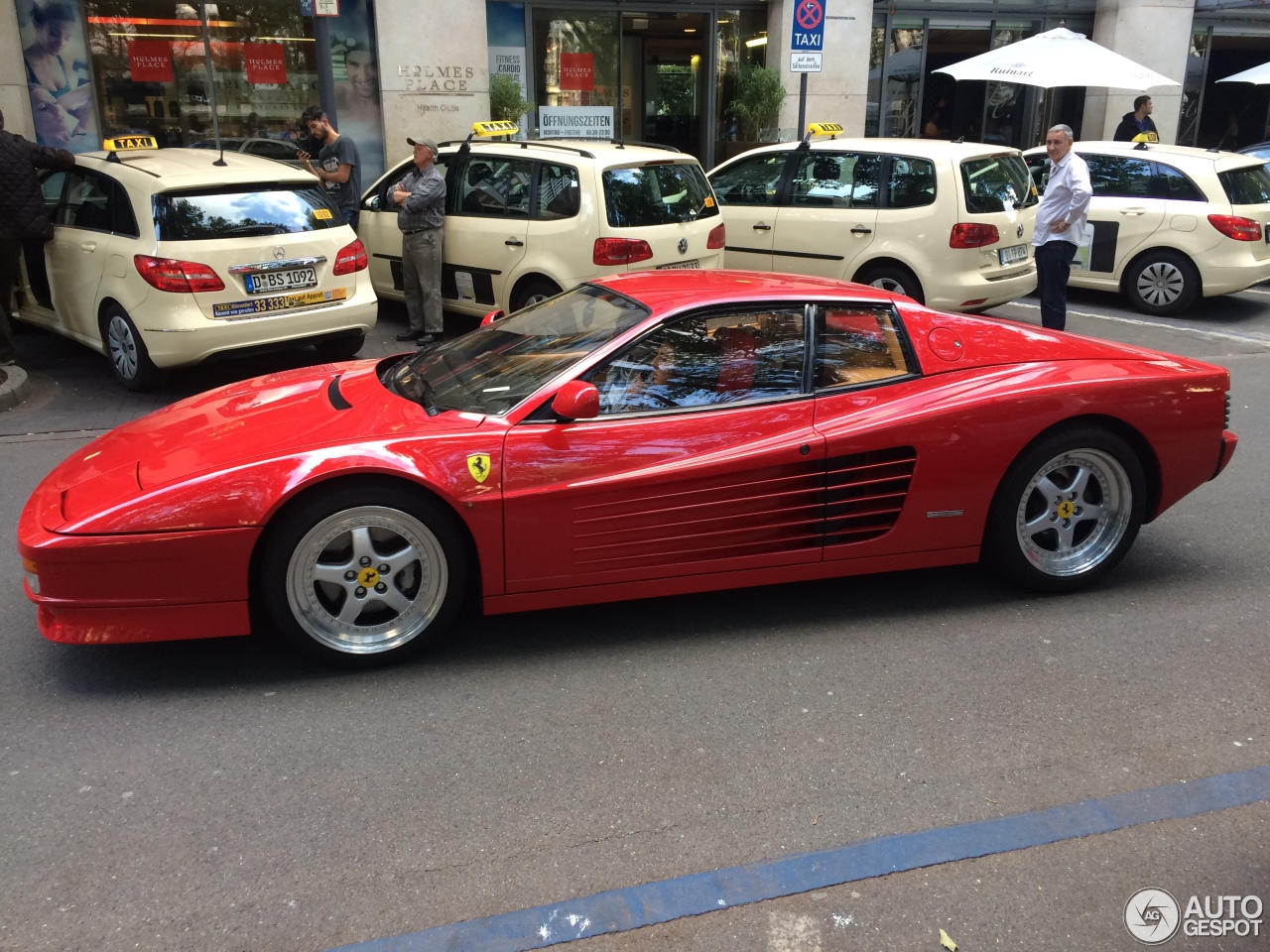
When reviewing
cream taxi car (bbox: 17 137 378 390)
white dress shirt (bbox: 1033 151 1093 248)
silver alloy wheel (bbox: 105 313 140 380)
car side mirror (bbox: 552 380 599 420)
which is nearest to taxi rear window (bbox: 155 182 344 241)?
cream taxi car (bbox: 17 137 378 390)

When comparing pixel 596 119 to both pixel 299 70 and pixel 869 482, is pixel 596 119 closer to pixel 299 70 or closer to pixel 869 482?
pixel 299 70

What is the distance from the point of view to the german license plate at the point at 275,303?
7.61m

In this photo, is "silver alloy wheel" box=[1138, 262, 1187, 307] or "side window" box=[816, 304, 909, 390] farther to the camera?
"silver alloy wheel" box=[1138, 262, 1187, 307]

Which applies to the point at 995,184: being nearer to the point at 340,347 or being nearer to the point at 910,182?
the point at 910,182

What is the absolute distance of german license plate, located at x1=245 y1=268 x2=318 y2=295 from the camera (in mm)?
7668

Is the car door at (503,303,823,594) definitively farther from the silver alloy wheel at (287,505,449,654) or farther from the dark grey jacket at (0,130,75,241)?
the dark grey jacket at (0,130,75,241)

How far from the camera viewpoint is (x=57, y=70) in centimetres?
1364

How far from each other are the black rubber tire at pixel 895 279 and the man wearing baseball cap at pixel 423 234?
3748mm

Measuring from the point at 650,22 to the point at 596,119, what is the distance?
167 centimetres

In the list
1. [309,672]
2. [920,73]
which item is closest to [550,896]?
[309,672]

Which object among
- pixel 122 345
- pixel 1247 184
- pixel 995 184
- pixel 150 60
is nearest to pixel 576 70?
pixel 150 60

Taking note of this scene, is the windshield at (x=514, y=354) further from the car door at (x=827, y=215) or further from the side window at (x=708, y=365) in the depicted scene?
the car door at (x=827, y=215)

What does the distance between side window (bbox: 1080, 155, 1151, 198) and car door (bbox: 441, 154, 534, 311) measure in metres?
6.13

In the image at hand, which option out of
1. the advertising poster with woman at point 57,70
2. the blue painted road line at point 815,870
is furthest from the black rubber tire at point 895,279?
the advertising poster with woman at point 57,70
